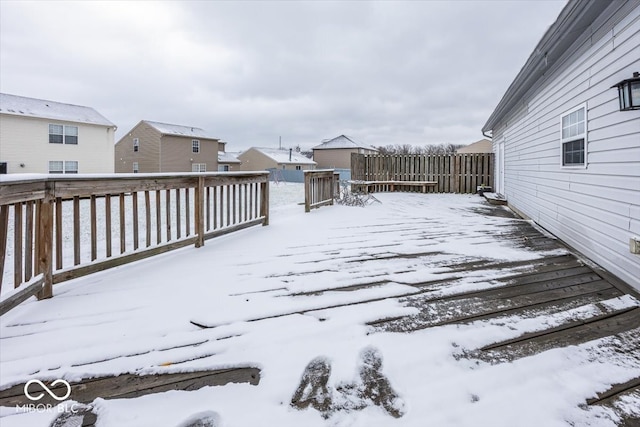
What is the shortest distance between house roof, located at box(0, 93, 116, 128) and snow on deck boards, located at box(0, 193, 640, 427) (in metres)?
18.0

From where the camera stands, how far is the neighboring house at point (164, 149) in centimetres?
2311

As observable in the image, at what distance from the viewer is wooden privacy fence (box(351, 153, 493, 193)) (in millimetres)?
12883

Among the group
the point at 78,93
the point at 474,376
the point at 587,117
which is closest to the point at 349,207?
the point at 587,117

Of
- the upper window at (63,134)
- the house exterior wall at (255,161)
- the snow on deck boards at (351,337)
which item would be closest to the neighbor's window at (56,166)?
the upper window at (63,134)

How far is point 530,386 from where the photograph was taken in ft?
4.93

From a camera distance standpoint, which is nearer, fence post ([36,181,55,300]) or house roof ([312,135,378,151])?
fence post ([36,181,55,300])

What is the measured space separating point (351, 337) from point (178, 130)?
2554 cm

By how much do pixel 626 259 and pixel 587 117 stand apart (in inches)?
72.1

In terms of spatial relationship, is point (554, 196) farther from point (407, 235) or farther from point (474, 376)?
point (474, 376)

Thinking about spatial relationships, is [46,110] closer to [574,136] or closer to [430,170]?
[430,170]

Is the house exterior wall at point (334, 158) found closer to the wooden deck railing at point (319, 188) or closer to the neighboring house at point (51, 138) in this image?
the neighboring house at point (51, 138)

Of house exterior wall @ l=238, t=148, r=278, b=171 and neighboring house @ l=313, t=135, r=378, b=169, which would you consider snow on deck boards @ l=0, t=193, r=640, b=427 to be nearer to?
neighboring house @ l=313, t=135, r=378, b=169

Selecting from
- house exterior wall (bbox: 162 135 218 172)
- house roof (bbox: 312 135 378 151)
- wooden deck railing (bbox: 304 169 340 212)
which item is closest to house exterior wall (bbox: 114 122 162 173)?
house exterior wall (bbox: 162 135 218 172)

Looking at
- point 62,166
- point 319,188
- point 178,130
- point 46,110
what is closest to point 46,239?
point 319,188
